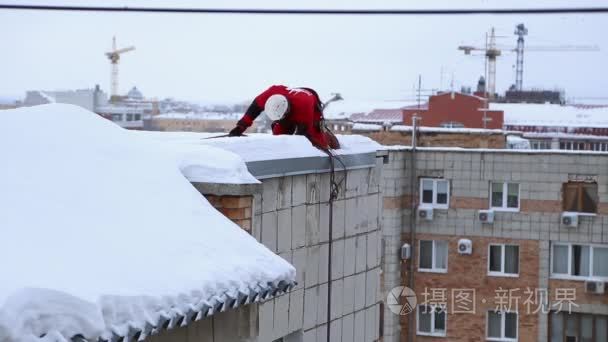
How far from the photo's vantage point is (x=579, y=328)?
32125 millimetres

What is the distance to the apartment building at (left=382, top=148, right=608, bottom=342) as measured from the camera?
3198cm

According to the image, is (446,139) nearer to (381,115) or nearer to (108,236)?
(381,115)

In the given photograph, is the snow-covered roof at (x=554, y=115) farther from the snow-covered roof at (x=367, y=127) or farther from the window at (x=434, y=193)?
the window at (x=434, y=193)

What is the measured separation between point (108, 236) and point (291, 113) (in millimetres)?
4586

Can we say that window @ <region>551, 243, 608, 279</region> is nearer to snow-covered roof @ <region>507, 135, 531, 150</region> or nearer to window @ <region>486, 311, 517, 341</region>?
window @ <region>486, 311, 517, 341</region>

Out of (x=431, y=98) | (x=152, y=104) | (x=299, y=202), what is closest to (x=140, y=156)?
(x=299, y=202)

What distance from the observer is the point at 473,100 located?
181 ft

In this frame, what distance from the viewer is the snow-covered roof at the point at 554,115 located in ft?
189

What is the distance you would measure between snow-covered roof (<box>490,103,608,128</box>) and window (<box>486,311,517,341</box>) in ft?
82.8

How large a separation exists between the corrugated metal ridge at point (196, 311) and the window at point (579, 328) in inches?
1062

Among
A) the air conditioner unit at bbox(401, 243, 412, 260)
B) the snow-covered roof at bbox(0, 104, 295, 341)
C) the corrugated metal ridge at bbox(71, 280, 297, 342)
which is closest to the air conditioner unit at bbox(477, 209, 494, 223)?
the air conditioner unit at bbox(401, 243, 412, 260)

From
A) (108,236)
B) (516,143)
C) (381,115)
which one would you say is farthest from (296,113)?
(381,115)

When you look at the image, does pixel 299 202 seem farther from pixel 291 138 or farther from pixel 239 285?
pixel 239 285

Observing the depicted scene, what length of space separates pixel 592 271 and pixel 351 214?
77.5ft
